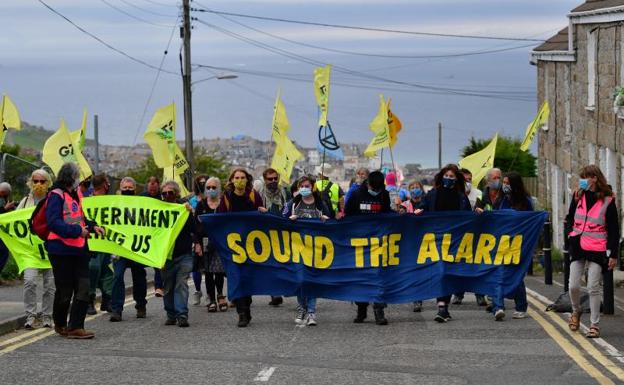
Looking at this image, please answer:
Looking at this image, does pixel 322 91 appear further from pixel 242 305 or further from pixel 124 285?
pixel 242 305

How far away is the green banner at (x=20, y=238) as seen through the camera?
1591 centimetres

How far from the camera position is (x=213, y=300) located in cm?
1758

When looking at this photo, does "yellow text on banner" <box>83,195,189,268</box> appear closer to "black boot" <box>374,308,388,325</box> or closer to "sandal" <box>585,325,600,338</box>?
"black boot" <box>374,308,388,325</box>

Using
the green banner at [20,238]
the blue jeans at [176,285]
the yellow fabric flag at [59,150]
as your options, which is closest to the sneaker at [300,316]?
the blue jeans at [176,285]

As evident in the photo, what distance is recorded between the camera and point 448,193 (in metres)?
16.6

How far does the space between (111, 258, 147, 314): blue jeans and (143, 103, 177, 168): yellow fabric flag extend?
521 centimetres

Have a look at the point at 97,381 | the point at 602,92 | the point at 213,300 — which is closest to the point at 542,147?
the point at 602,92

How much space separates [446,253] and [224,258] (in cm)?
281

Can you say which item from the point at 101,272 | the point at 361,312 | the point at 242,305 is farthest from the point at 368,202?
the point at 101,272

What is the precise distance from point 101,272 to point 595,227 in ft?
21.7

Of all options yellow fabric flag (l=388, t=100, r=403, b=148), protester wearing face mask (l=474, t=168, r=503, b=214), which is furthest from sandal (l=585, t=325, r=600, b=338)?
yellow fabric flag (l=388, t=100, r=403, b=148)

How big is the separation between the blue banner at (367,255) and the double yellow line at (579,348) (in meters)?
0.74

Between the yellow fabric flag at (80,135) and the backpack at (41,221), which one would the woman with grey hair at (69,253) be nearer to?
the backpack at (41,221)

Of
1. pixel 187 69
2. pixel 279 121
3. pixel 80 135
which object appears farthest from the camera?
pixel 187 69
